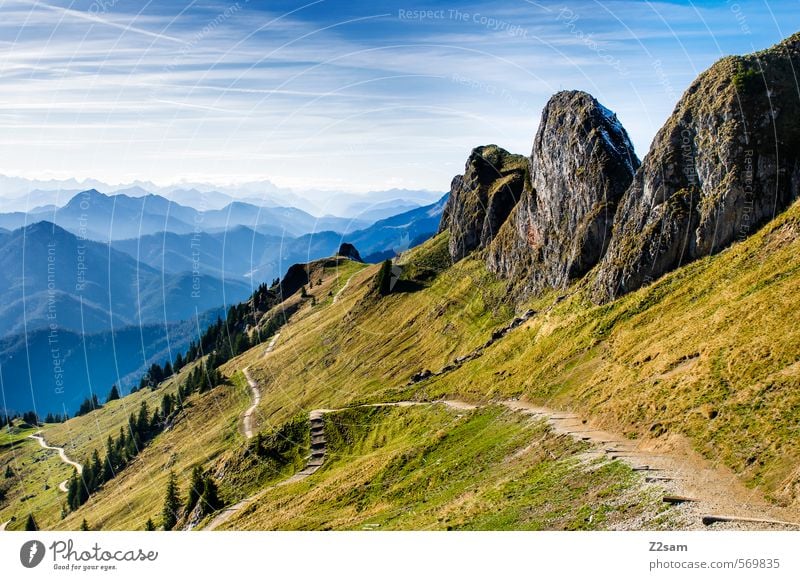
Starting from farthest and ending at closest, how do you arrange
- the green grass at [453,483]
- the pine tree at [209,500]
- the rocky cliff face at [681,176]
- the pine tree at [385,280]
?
the pine tree at [385,280] → the pine tree at [209,500] → the rocky cliff face at [681,176] → the green grass at [453,483]

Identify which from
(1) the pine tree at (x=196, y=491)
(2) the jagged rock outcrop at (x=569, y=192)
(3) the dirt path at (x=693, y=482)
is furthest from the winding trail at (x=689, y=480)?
(1) the pine tree at (x=196, y=491)

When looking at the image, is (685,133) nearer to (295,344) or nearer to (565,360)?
(565,360)

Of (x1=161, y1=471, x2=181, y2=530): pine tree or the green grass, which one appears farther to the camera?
(x1=161, y1=471, x2=181, y2=530): pine tree

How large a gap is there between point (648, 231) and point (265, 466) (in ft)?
202

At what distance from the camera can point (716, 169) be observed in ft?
253

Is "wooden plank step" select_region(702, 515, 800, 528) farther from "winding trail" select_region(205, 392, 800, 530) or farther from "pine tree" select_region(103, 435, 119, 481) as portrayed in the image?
"pine tree" select_region(103, 435, 119, 481)

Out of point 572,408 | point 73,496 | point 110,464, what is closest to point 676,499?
point 572,408

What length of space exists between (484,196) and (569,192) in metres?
61.9

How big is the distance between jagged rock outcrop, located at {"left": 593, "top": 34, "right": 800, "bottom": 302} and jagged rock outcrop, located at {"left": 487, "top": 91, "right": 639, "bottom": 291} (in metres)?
18.3

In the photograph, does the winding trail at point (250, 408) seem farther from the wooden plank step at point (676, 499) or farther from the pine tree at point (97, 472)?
the wooden plank step at point (676, 499)

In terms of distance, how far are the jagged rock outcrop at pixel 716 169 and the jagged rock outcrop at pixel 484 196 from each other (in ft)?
264

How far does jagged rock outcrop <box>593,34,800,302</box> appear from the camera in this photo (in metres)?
72.2

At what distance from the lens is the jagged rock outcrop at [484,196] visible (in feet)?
554

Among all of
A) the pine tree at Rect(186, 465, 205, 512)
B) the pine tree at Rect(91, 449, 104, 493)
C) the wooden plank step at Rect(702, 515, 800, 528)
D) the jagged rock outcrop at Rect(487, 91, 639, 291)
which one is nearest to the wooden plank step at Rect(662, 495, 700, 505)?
the wooden plank step at Rect(702, 515, 800, 528)
